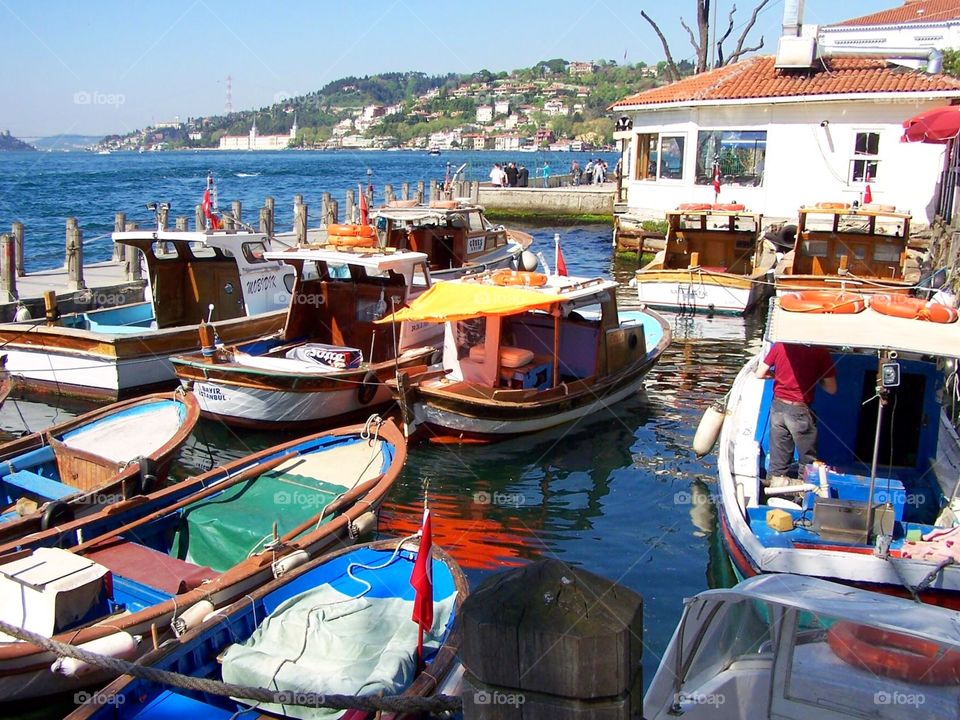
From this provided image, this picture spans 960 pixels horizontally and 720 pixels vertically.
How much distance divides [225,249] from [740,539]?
424 inches

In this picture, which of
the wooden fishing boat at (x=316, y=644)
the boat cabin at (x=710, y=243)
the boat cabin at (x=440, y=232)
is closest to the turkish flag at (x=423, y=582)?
the wooden fishing boat at (x=316, y=644)

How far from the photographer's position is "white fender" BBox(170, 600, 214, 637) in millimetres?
5738

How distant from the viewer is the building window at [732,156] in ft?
84.5

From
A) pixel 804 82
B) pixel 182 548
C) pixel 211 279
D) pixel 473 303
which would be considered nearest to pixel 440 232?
pixel 211 279

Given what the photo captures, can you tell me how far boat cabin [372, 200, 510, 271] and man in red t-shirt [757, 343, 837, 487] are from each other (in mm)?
11269

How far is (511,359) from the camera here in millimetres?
11672

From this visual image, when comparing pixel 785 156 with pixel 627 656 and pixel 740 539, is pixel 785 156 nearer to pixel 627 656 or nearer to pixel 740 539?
pixel 740 539

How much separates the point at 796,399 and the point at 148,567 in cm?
576

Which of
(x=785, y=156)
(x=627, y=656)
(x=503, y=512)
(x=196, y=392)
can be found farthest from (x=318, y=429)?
(x=785, y=156)

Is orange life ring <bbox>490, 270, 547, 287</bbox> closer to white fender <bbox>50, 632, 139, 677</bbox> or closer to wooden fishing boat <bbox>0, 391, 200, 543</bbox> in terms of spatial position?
wooden fishing boat <bbox>0, 391, 200, 543</bbox>

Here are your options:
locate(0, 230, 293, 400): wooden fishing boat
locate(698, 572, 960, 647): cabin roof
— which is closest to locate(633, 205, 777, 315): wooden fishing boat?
locate(0, 230, 293, 400): wooden fishing boat

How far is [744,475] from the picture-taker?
8.12m

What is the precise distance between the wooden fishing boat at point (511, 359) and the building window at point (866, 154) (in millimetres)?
14150

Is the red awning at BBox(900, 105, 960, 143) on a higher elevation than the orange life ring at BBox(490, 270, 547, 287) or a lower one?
higher
